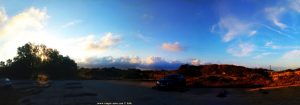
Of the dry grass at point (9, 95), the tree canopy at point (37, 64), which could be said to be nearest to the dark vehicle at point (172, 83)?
the dry grass at point (9, 95)

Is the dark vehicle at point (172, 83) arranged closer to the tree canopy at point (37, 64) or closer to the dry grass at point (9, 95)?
the dry grass at point (9, 95)

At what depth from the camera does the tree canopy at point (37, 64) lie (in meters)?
93.8

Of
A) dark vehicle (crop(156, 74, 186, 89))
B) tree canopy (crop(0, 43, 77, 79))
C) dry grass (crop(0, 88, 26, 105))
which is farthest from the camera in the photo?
tree canopy (crop(0, 43, 77, 79))

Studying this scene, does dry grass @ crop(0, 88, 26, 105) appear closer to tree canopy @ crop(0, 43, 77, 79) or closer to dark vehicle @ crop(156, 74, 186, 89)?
dark vehicle @ crop(156, 74, 186, 89)

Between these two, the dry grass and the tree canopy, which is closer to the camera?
the dry grass

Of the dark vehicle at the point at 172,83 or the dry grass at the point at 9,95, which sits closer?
the dry grass at the point at 9,95

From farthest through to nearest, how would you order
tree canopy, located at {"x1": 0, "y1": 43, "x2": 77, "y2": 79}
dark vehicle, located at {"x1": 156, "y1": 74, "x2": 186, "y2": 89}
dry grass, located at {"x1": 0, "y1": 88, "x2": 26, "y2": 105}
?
tree canopy, located at {"x1": 0, "y1": 43, "x2": 77, "y2": 79}, dark vehicle, located at {"x1": 156, "y1": 74, "x2": 186, "y2": 89}, dry grass, located at {"x1": 0, "y1": 88, "x2": 26, "y2": 105}

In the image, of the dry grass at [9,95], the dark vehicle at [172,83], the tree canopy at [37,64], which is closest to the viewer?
the dry grass at [9,95]

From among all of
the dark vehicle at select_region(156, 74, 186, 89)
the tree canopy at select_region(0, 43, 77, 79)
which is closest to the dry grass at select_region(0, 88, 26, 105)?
the dark vehicle at select_region(156, 74, 186, 89)

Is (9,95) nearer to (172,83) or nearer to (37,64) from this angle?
(172,83)

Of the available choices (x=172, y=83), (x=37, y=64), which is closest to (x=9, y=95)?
(x=172, y=83)

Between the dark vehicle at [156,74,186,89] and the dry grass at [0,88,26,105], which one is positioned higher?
the dark vehicle at [156,74,186,89]

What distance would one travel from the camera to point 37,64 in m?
101

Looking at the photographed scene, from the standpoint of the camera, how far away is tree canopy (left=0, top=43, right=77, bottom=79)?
93.8 m
